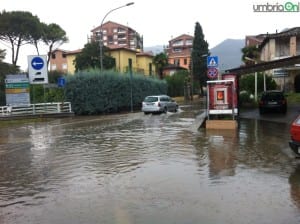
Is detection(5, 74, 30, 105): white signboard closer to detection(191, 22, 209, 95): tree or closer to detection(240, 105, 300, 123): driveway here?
detection(240, 105, 300, 123): driveway

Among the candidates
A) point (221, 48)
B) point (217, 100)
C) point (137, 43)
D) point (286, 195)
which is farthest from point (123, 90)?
point (221, 48)

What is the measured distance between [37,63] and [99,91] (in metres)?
6.50

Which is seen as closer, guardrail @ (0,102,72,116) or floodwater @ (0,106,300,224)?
floodwater @ (0,106,300,224)

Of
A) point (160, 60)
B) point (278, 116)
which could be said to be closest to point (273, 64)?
point (278, 116)

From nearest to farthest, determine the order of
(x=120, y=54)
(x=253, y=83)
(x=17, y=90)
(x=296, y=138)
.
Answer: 1. (x=296, y=138)
2. (x=17, y=90)
3. (x=253, y=83)
4. (x=120, y=54)

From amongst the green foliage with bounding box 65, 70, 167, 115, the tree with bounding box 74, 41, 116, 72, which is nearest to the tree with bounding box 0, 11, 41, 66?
the tree with bounding box 74, 41, 116, 72

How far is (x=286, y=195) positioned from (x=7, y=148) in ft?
36.1

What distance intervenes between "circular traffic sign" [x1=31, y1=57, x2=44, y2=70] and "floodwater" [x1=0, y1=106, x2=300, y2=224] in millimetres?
16710

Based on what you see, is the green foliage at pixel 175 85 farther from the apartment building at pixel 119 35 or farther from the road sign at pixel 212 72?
the apartment building at pixel 119 35

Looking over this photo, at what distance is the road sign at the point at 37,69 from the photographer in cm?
3120

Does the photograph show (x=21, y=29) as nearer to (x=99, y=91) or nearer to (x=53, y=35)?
(x=53, y=35)

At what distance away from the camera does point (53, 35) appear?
7456cm

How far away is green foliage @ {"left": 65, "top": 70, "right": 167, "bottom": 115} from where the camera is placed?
34906 mm

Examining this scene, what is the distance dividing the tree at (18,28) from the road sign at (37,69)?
1454 inches
